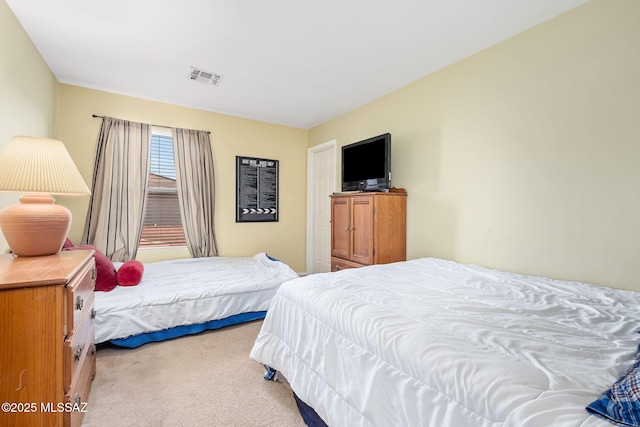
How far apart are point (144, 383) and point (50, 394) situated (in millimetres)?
939

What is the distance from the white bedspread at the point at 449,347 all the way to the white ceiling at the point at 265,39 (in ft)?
6.03

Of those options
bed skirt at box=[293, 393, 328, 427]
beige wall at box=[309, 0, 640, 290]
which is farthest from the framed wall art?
bed skirt at box=[293, 393, 328, 427]

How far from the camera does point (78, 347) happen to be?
51.6 inches

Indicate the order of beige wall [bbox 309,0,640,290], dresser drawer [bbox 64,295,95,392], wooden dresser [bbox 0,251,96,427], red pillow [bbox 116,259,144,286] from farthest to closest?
red pillow [bbox 116,259,144,286] → beige wall [bbox 309,0,640,290] → dresser drawer [bbox 64,295,95,392] → wooden dresser [bbox 0,251,96,427]

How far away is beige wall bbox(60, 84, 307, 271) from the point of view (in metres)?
3.16

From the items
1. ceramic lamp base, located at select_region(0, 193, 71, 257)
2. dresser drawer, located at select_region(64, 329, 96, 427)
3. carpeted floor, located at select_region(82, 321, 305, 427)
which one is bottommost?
carpeted floor, located at select_region(82, 321, 305, 427)

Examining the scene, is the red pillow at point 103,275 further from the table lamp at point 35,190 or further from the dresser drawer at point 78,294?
the table lamp at point 35,190

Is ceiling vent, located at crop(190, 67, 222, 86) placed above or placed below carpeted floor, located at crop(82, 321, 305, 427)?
above

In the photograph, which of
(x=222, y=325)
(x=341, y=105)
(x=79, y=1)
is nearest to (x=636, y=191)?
(x=341, y=105)

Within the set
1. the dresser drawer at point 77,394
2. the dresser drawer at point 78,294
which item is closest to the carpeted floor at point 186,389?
the dresser drawer at point 77,394

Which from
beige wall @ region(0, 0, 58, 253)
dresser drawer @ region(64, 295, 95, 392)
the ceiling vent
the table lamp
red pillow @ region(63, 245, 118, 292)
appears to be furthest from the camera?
the ceiling vent

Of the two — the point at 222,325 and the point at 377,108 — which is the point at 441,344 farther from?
the point at 377,108

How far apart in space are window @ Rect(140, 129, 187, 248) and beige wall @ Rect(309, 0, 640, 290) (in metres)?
3.07

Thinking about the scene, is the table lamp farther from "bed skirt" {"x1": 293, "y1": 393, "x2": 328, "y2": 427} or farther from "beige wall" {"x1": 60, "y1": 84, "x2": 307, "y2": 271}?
"beige wall" {"x1": 60, "y1": 84, "x2": 307, "y2": 271}
